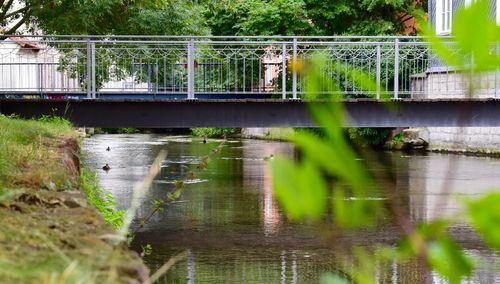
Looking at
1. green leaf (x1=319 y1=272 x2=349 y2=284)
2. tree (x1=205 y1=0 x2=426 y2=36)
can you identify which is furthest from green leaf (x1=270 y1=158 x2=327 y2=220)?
tree (x1=205 y1=0 x2=426 y2=36)

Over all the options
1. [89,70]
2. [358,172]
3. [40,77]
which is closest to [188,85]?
[89,70]

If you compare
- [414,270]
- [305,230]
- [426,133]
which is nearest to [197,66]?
[305,230]

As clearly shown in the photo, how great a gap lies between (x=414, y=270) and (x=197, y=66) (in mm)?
9480

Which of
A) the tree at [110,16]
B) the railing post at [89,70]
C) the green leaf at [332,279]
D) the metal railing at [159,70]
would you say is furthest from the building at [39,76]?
the green leaf at [332,279]

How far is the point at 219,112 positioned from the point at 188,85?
0.94 m

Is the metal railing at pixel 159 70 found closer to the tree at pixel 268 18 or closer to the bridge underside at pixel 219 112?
the bridge underside at pixel 219 112

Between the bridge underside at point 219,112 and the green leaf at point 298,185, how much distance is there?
1830 cm

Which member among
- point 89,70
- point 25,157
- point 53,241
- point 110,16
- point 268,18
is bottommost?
point 25,157

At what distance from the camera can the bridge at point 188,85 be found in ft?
66.0

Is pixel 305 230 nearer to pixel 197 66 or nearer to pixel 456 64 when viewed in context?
pixel 197 66

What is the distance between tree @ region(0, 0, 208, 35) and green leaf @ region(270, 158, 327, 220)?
74.1 ft

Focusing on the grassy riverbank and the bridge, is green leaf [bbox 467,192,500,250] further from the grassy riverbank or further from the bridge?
the bridge

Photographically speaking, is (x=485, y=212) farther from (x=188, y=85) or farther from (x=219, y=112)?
(x=188, y=85)

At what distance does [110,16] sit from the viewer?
2642cm
